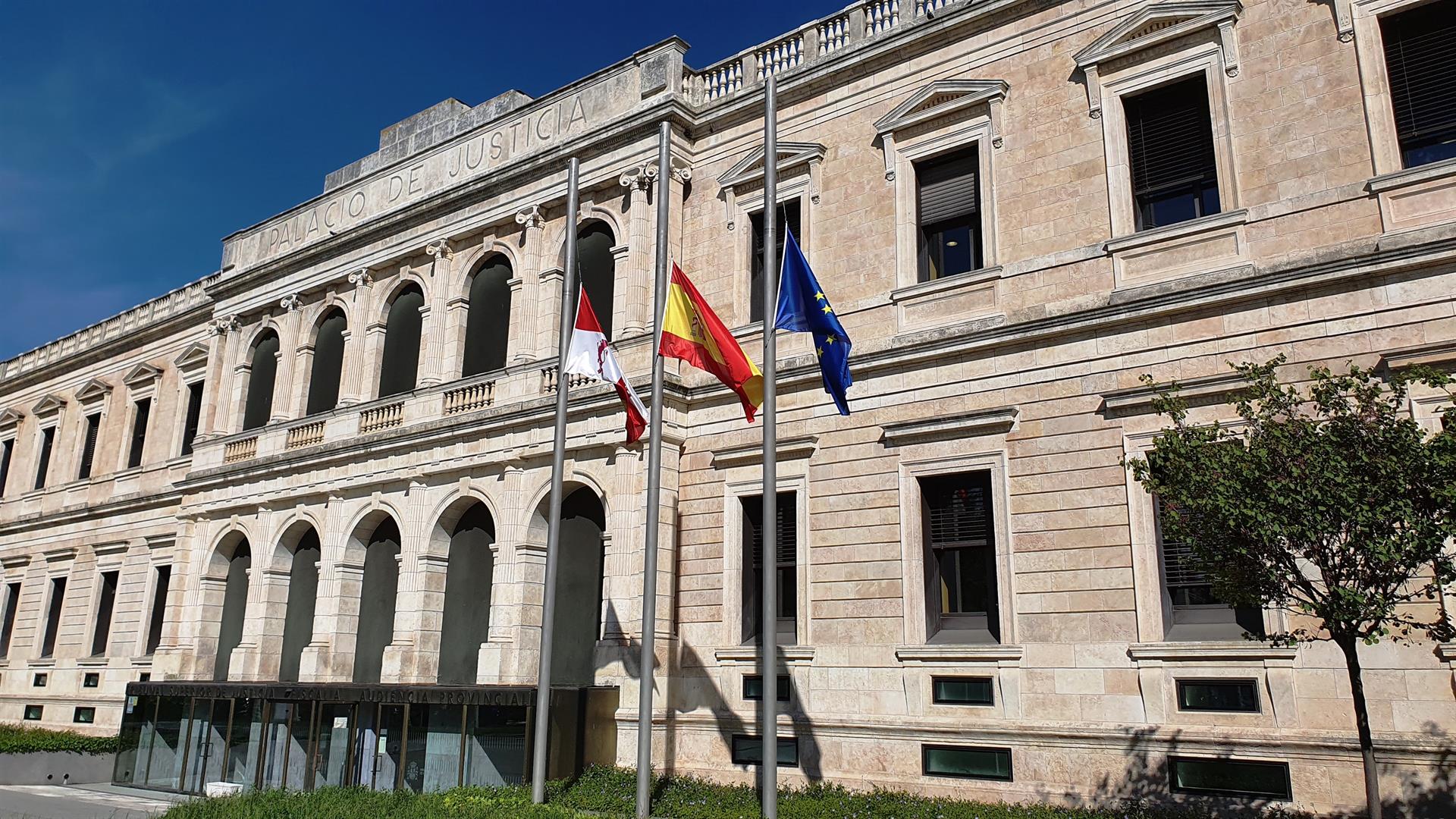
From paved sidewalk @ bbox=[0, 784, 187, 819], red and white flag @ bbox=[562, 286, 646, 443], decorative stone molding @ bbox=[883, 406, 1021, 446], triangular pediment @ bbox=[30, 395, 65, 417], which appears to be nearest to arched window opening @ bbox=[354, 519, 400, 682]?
paved sidewalk @ bbox=[0, 784, 187, 819]

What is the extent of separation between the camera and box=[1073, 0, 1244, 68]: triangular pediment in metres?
15.8

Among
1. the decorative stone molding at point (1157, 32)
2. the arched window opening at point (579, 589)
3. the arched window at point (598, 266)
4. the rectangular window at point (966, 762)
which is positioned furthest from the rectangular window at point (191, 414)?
the decorative stone molding at point (1157, 32)

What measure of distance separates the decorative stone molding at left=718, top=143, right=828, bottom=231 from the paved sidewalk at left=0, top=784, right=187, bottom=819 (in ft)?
47.6

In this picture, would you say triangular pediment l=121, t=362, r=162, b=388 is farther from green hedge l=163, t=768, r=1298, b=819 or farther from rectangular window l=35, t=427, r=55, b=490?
green hedge l=163, t=768, r=1298, b=819

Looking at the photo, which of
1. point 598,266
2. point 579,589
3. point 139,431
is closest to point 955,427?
point 579,589

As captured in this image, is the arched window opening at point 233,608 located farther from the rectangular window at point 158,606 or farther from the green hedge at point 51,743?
the rectangular window at point 158,606

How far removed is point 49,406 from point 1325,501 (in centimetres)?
4156

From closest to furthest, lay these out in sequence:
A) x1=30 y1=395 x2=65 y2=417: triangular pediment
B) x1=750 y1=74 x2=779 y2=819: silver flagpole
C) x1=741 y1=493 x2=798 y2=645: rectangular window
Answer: x1=750 y1=74 x2=779 y2=819: silver flagpole, x1=741 y1=493 x2=798 y2=645: rectangular window, x1=30 y1=395 x2=65 y2=417: triangular pediment

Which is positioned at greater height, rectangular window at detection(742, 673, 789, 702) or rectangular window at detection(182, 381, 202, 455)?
rectangular window at detection(182, 381, 202, 455)

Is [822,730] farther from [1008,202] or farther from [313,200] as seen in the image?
[313,200]

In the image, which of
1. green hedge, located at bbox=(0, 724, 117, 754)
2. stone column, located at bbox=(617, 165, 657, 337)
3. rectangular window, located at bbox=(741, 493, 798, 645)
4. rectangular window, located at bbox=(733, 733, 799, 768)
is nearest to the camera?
rectangular window, located at bbox=(733, 733, 799, 768)

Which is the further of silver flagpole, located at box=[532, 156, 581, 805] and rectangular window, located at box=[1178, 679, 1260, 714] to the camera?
silver flagpole, located at box=[532, 156, 581, 805]

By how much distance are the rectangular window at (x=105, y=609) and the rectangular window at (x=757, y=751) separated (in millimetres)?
24038

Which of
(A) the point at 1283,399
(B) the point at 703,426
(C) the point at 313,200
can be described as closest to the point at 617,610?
(B) the point at 703,426
